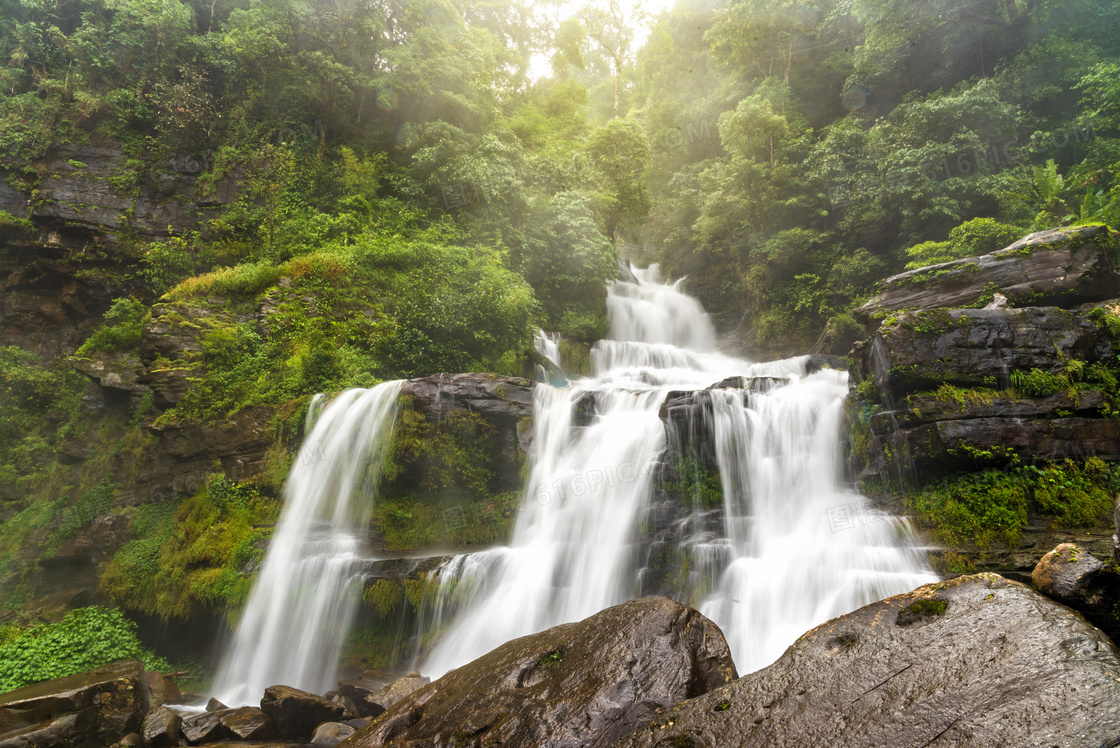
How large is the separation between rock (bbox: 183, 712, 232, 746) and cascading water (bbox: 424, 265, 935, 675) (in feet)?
8.03

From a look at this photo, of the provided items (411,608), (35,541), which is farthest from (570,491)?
(35,541)

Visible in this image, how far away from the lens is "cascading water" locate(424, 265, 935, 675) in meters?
6.07

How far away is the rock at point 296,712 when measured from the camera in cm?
556

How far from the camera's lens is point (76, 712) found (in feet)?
18.1

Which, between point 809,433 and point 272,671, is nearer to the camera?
point 272,671

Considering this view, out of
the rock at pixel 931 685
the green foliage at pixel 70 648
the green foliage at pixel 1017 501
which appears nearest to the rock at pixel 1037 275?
the green foliage at pixel 1017 501

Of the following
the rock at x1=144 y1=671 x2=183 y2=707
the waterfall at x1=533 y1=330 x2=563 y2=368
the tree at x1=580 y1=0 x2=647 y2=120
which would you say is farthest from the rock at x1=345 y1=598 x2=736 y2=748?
the tree at x1=580 y1=0 x2=647 y2=120

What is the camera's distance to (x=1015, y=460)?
6.62 metres

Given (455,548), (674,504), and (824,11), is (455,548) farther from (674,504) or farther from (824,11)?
(824,11)

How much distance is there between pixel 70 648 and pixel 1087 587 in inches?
525

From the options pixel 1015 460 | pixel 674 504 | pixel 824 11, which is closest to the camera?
pixel 1015 460

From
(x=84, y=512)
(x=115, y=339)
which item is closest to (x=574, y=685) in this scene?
(x=84, y=512)

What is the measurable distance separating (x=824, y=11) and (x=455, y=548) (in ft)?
84.3

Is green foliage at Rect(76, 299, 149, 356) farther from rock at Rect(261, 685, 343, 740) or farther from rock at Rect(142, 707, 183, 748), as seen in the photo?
rock at Rect(261, 685, 343, 740)
